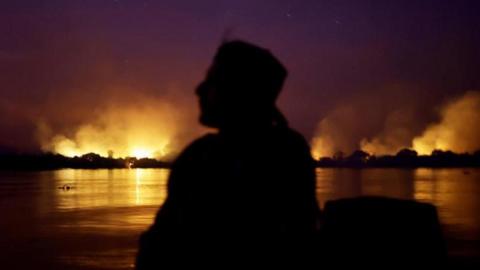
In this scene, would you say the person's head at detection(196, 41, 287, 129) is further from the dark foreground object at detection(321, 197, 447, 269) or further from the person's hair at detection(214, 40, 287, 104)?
the dark foreground object at detection(321, 197, 447, 269)

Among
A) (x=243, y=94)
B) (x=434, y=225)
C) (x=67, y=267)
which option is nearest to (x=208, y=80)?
(x=243, y=94)

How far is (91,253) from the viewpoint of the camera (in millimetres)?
25109

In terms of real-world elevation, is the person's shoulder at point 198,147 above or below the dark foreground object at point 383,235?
above

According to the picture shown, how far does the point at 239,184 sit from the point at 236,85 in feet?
1.23

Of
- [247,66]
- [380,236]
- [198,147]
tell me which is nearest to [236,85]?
[247,66]

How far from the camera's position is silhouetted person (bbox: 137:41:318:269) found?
7.45 feet

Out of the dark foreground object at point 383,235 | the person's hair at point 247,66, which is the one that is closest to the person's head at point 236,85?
the person's hair at point 247,66

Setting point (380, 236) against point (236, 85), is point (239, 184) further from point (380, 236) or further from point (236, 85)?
point (380, 236)

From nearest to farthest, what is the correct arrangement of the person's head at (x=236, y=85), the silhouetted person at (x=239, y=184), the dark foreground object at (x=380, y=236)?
the silhouetted person at (x=239, y=184) < the person's head at (x=236, y=85) < the dark foreground object at (x=380, y=236)

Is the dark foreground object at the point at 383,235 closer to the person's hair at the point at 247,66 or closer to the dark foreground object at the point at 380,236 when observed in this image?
the dark foreground object at the point at 380,236

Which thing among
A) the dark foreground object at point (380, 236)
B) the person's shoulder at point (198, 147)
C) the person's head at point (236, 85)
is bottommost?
the dark foreground object at point (380, 236)

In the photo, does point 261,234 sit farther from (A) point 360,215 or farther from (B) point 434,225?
(B) point 434,225

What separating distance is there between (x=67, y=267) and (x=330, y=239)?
67.7 ft

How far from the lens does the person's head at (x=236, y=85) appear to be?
7.97ft
